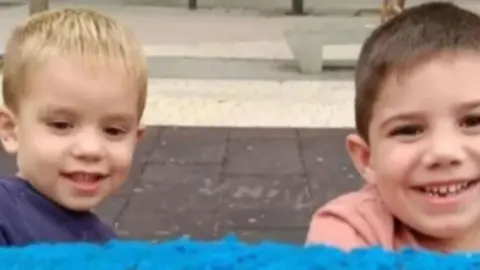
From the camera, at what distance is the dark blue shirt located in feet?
2.86

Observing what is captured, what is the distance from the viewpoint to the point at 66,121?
0.87 m

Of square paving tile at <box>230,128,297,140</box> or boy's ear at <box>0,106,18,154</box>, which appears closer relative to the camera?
boy's ear at <box>0,106,18,154</box>

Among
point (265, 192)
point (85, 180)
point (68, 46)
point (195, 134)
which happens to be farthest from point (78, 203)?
point (195, 134)

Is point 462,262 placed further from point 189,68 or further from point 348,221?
point 189,68

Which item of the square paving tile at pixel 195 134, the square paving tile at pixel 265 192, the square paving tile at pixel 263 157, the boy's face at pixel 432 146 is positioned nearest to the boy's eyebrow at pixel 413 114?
the boy's face at pixel 432 146

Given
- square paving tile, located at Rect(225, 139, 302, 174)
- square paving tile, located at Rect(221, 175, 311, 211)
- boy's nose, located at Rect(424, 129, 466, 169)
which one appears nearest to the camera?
boy's nose, located at Rect(424, 129, 466, 169)

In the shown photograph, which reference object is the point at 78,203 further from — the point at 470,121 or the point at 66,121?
the point at 470,121

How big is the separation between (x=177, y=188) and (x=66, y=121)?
1383mm

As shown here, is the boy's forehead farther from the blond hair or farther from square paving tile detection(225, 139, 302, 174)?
square paving tile detection(225, 139, 302, 174)

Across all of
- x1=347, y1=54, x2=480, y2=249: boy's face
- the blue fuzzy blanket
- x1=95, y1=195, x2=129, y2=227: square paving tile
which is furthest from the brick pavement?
the blue fuzzy blanket

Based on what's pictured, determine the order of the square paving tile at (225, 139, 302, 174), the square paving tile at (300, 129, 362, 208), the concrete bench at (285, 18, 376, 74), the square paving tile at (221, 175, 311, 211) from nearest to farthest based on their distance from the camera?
the square paving tile at (221, 175, 311, 211)
the square paving tile at (300, 129, 362, 208)
the square paving tile at (225, 139, 302, 174)
the concrete bench at (285, 18, 376, 74)

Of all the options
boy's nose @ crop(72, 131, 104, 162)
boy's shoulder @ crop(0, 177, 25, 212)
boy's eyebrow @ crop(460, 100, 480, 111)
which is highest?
boy's eyebrow @ crop(460, 100, 480, 111)

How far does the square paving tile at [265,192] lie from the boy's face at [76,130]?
3.91 feet

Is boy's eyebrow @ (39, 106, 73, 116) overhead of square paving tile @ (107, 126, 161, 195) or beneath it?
overhead
